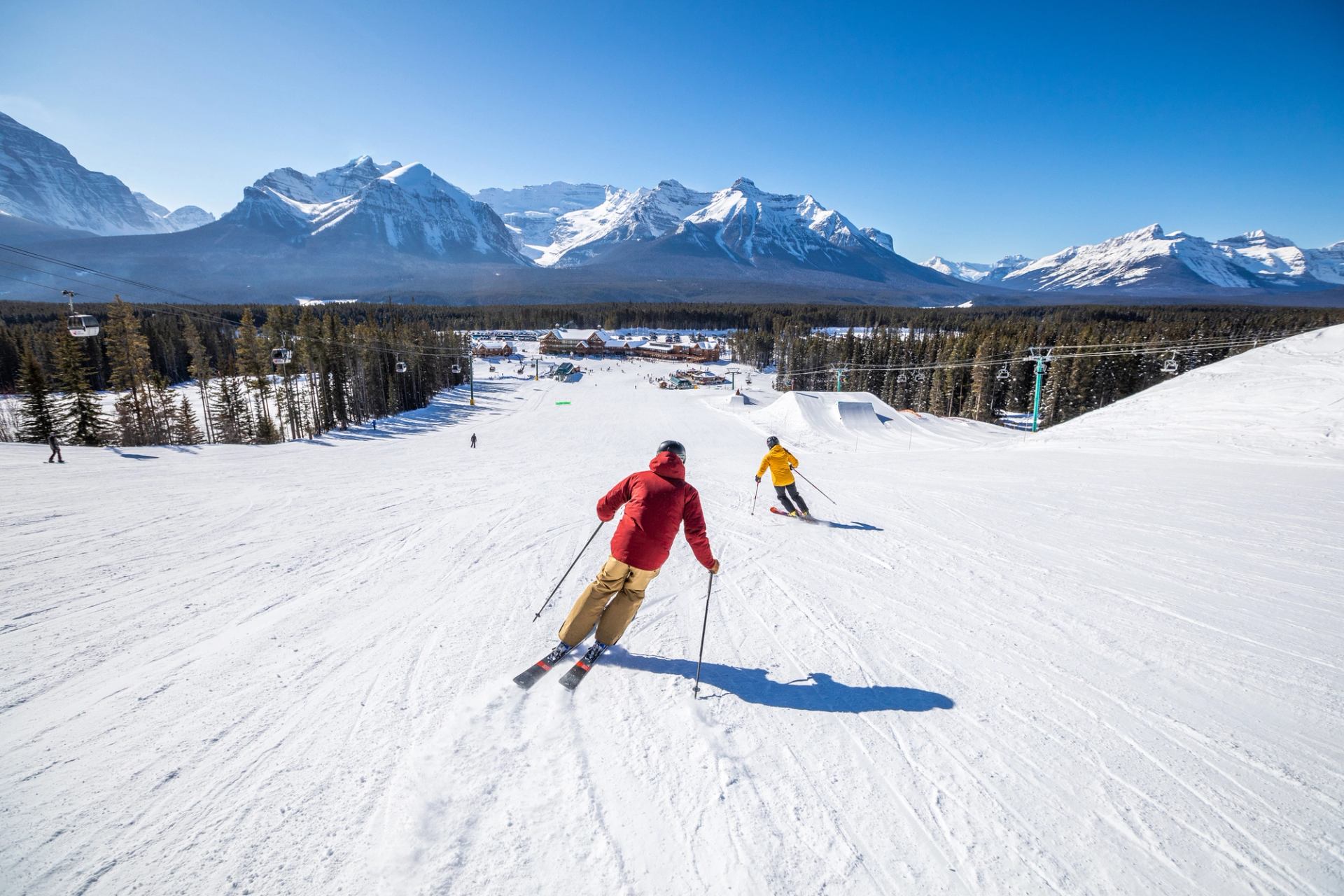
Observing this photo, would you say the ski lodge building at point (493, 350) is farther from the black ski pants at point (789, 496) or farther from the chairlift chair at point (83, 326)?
the black ski pants at point (789, 496)

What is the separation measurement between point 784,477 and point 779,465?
10.2 inches

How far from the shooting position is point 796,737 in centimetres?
370

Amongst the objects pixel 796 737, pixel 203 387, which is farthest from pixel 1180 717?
pixel 203 387

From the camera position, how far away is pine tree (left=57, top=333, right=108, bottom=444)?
28.8 meters

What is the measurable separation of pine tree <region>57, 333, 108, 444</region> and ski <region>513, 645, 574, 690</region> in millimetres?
40175

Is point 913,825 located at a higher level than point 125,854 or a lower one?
lower

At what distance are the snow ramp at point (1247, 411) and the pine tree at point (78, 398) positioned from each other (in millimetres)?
48565

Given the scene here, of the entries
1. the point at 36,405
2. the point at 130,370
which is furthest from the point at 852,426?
the point at 36,405

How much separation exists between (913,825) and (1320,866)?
2093 mm

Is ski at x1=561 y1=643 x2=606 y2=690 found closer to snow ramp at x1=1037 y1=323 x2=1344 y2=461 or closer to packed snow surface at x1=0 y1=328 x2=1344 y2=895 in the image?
packed snow surface at x1=0 y1=328 x2=1344 y2=895

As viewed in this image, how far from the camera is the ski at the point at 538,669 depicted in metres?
4.16

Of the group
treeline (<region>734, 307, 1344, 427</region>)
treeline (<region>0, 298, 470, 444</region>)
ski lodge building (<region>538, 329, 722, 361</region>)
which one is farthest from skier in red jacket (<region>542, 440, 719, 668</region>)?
ski lodge building (<region>538, 329, 722, 361</region>)

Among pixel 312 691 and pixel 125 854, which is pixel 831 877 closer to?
pixel 125 854

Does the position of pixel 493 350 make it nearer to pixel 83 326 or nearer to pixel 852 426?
pixel 83 326
